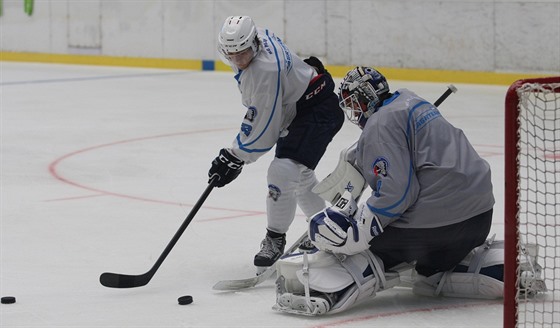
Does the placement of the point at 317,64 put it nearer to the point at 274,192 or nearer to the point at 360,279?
the point at 274,192

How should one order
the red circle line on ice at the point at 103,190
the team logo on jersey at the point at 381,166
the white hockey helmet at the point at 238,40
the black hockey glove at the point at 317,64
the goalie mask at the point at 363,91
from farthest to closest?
the red circle line on ice at the point at 103,190, the black hockey glove at the point at 317,64, the white hockey helmet at the point at 238,40, the goalie mask at the point at 363,91, the team logo on jersey at the point at 381,166

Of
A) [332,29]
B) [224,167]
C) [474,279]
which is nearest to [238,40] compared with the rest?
[224,167]

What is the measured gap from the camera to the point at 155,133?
8688 millimetres

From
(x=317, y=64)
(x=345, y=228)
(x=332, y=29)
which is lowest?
(x=345, y=228)

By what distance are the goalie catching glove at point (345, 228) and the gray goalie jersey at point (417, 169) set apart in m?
0.04

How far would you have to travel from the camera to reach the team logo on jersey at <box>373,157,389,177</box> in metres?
3.66

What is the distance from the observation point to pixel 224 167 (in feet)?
14.3

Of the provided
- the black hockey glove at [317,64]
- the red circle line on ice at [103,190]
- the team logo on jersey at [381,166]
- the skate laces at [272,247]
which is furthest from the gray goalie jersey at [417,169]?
the red circle line on ice at [103,190]

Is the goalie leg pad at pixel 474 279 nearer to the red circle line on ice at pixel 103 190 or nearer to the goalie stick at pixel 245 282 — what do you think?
the goalie stick at pixel 245 282

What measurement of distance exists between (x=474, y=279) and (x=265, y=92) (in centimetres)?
105

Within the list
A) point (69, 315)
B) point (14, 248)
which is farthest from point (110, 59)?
point (69, 315)

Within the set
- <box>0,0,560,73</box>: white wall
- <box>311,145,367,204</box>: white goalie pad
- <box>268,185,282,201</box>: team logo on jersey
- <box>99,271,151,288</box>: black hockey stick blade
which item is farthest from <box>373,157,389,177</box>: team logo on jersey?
<box>0,0,560,73</box>: white wall

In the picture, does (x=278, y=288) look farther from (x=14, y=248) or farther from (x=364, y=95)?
(x=14, y=248)

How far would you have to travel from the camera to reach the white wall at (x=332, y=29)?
1116 cm
